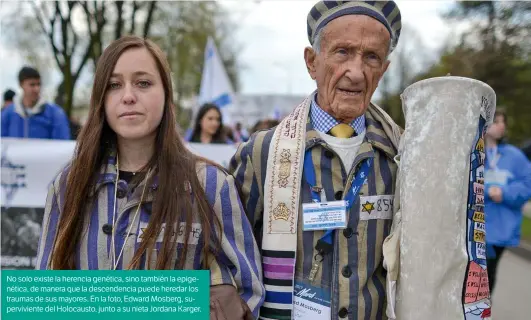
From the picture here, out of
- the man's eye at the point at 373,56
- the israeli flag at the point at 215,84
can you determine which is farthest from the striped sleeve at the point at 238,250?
the israeli flag at the point at 215,84

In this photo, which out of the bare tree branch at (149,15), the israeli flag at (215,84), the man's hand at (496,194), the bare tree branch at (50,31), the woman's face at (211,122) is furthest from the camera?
the bare tree branch at (149,15)

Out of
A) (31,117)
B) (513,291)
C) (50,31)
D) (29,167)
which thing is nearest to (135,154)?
(29,167)

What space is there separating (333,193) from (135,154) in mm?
752

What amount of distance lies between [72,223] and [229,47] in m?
35.0

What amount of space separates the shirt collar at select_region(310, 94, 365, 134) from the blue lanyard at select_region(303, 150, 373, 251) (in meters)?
0.13

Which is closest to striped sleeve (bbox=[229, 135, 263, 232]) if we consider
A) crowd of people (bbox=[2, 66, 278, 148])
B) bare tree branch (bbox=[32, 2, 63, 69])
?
crowd of people (bbox=[2, 66, 278, 148])

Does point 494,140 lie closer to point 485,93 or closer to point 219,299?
point 485,93

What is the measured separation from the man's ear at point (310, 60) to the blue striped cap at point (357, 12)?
2.4 inches

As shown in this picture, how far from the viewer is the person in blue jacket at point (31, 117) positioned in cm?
624

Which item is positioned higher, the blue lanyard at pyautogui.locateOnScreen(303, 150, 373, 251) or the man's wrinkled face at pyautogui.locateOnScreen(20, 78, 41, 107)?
the man's wrinkled face at pyautogui.locateOnScreen(20, 78, 41, 107)

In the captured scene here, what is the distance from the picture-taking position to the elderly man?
2.09m

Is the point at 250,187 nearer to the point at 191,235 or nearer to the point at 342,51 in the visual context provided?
the point at 191,235

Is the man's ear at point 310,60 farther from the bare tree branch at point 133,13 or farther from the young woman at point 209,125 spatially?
the bare tree branch at point 133,13

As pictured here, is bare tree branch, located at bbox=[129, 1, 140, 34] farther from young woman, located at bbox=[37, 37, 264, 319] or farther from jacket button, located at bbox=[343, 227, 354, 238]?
jacket button, located at bbox=[343, 227, 354, 238]
